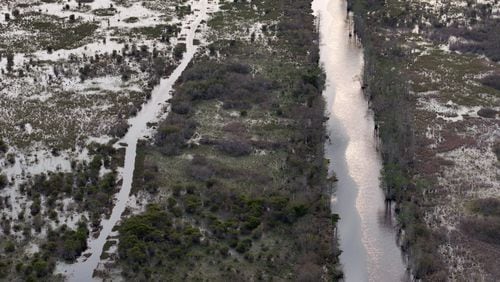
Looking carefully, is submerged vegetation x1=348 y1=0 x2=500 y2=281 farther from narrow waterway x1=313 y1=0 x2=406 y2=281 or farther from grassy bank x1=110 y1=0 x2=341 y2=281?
grassy bank x1=110 y1=0 x2=341 y2=281

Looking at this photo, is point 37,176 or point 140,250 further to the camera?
point 37,176

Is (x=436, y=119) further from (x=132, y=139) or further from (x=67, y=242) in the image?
(x=67, y=242)

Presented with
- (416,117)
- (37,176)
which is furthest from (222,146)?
(416,117)

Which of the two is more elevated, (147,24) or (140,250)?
(147,24)

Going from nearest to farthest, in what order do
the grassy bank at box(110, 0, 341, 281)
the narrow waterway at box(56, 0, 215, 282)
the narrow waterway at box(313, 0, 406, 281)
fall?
the narrow waterway at box(56, 0, 215, 282)
the grassy bank at box(110, 0, 341, 281)
the narrow waterway at box(313, 0, 406, 281)

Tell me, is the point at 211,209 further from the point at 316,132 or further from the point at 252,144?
the point at 316,132

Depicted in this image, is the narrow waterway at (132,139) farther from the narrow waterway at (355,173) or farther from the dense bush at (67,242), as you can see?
the narrow waterway at (355,173)

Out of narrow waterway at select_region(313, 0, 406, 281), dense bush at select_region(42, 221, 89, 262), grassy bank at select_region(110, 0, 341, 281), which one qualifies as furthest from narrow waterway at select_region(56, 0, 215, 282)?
narrow waterway at select_region(313, 0, 406, 281)

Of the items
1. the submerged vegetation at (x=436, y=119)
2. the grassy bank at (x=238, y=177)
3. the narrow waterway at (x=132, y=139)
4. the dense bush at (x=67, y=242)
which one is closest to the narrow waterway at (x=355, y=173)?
the submerged vegetation at (x=436, y=119)
